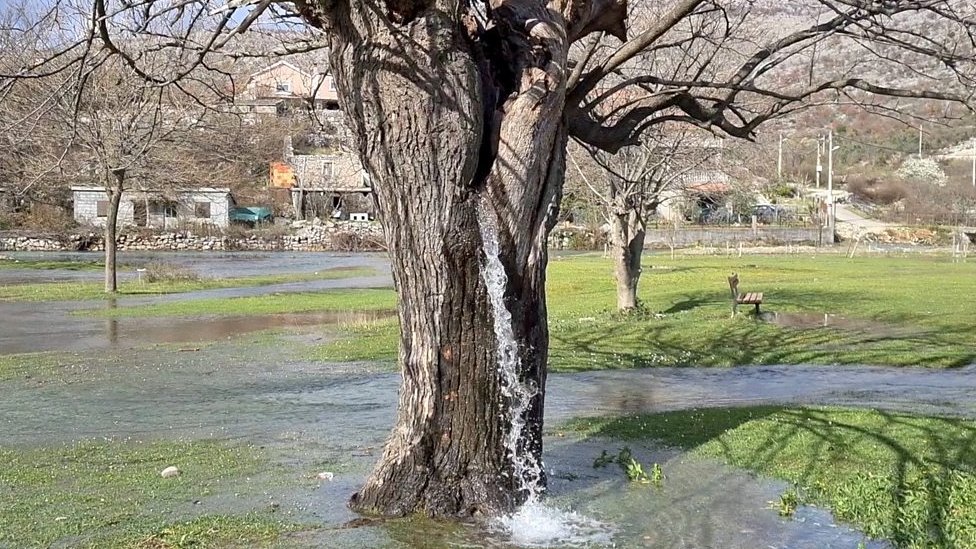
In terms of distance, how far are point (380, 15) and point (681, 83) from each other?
2.98m

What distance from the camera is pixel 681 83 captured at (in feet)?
26.0

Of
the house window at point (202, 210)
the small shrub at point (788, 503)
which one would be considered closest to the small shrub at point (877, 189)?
the house window at point (202, 210)

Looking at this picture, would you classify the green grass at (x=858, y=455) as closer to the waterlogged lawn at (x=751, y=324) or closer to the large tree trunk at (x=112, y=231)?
the waterlogged lawn at (x=751, y=324)

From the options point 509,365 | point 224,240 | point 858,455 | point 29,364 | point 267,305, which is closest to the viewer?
point 509,365

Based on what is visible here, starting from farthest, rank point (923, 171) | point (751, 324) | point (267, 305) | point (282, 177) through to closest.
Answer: point (923, 171)
point (282, 177)
point (267, 305)
point (751, 324)

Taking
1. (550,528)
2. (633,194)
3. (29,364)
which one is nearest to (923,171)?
(633,194)

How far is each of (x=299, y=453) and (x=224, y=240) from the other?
2396 inches

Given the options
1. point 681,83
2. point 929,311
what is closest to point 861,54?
point 681,83

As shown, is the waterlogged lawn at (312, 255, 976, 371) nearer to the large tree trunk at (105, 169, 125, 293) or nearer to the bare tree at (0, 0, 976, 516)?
the bare tree at (0, 0, 976, 516)

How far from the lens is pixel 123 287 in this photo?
112ft

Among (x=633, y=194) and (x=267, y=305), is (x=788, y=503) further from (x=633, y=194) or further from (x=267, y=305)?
(x=267, y=305)

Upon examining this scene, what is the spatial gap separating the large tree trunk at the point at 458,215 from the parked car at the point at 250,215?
232ft

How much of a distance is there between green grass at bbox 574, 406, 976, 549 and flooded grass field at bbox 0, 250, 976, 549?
0.79ft

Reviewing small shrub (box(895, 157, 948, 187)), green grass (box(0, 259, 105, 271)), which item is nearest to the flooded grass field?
green grass (box(0, 259, 105, 271))
